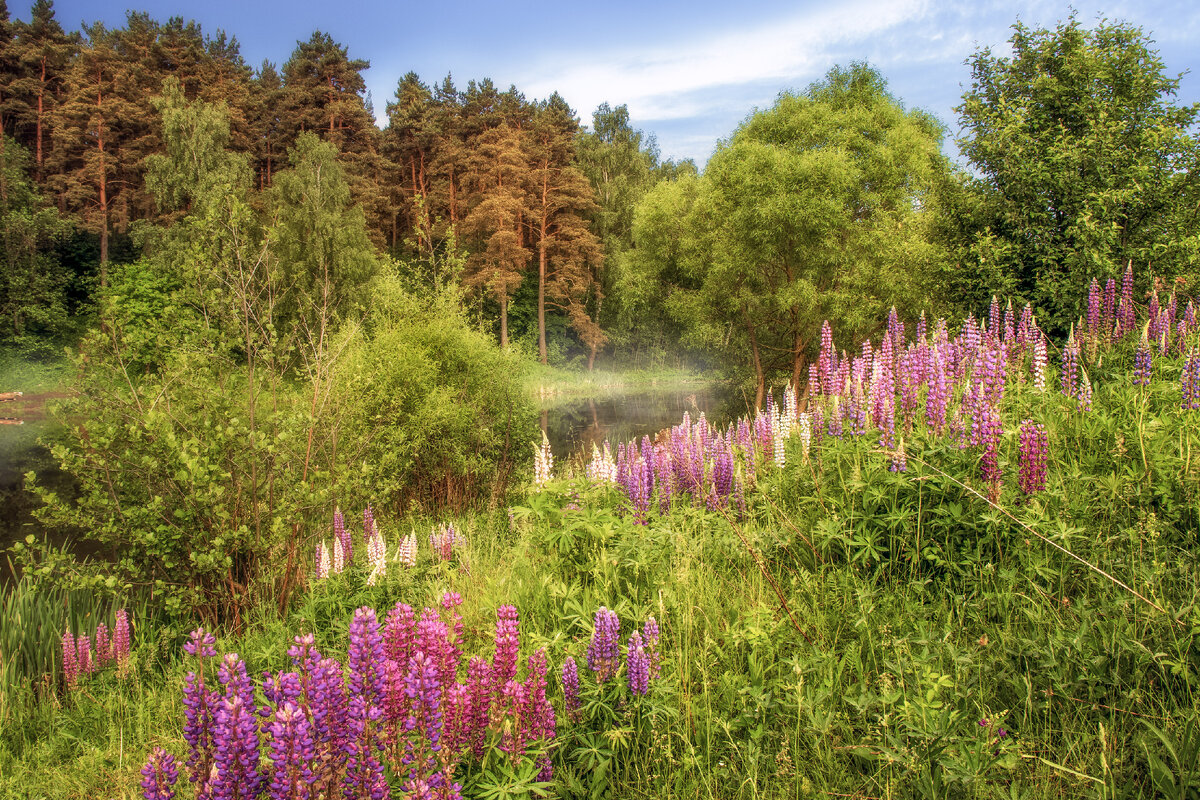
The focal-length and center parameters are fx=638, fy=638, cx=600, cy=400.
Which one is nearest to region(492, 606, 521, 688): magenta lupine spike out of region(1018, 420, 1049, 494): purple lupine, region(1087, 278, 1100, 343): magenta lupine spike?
region(1018, 420, 1049, 494): purple lupine

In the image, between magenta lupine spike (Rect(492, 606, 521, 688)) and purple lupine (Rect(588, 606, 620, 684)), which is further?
purple lupine (Rect(588, 606, 620, 684))

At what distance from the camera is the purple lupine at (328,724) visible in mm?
1653

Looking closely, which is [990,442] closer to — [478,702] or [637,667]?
[637,667]

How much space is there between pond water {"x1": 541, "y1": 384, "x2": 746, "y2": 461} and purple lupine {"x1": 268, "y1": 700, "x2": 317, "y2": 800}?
15.8 m

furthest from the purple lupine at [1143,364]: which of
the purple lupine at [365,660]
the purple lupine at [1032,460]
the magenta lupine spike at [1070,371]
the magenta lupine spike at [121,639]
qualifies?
the magenta lupine spike at [121,639]

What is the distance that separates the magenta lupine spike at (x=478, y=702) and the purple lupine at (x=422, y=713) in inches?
7.6

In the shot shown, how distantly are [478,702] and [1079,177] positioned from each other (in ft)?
47.1

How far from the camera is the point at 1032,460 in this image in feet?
11.2

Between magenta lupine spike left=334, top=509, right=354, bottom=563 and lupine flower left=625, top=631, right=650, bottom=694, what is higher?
lupine flower left=625, top=631, right=650, bottom=694

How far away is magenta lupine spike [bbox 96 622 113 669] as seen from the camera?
5.42m

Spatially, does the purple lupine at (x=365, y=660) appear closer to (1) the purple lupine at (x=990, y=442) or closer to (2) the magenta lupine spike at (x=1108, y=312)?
(1) the purple lupine at (x=990, y=442)

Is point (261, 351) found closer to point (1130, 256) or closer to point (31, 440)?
point (1130, 256)

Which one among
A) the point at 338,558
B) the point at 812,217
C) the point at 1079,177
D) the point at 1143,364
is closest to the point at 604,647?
the point at 1143,364

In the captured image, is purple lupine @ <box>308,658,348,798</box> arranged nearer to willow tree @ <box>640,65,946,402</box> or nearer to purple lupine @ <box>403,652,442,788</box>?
purple lupine @ <box>403,652,442,788</box>
